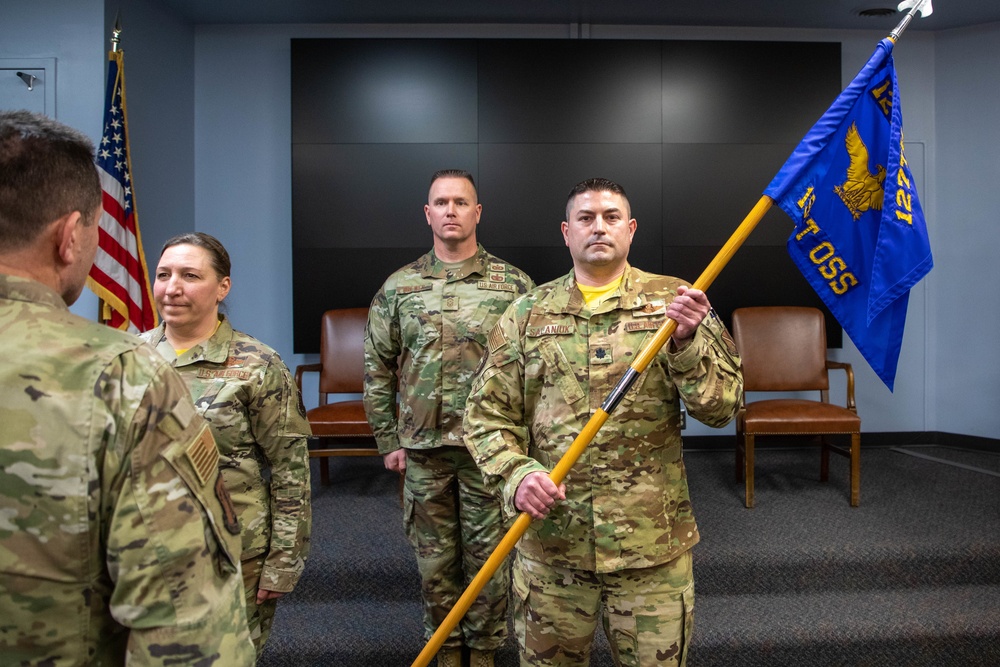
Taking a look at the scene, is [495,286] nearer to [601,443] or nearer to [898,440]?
[601,443]

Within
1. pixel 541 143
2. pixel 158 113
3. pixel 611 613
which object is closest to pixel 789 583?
pixel 611 613

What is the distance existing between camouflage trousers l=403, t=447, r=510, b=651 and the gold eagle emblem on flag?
1.32 m

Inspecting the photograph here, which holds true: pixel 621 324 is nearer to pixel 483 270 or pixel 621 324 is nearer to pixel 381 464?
pixel 483 270

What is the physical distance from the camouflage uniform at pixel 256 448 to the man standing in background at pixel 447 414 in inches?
26.8

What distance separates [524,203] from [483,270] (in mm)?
1981

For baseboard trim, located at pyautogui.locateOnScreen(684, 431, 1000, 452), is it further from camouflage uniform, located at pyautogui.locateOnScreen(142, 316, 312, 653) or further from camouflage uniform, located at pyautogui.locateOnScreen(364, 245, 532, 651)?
camouflage uniform, located at pyautogui.locateOnScreen(142, 316, 312, 653)

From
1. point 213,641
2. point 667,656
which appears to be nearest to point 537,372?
point 667,656

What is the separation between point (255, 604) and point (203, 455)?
3.18 feet

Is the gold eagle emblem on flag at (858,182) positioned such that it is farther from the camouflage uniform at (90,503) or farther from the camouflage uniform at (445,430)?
the camouflage uniform at (90,503)

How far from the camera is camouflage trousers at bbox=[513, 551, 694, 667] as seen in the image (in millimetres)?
1594

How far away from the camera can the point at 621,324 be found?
66.8 inches

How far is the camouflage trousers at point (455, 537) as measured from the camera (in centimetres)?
229

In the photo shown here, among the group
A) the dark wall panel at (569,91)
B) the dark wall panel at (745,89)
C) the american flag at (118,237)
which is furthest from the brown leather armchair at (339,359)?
the dark wall panel at (745,89)

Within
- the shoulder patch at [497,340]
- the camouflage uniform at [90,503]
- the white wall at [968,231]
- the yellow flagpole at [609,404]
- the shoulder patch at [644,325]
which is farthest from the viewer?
the white wall at [968,231]
